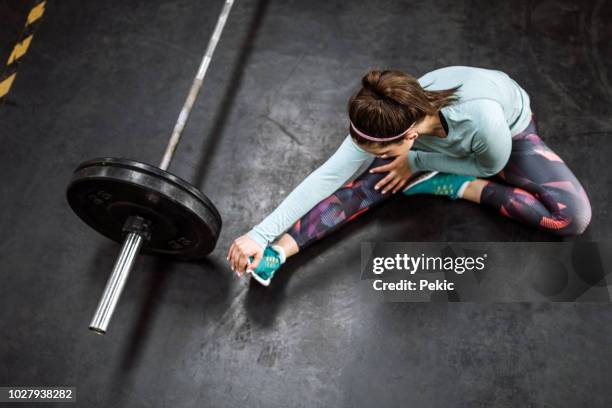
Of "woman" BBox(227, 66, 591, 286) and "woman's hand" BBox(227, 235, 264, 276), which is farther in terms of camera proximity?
"woman's hand" BBox(227, 235, 264, 276)

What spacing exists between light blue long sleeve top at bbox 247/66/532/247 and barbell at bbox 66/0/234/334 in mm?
196

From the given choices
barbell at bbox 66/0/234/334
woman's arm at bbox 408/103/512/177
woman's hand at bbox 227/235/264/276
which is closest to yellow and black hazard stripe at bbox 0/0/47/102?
barbell at bbox 66/0/234/334

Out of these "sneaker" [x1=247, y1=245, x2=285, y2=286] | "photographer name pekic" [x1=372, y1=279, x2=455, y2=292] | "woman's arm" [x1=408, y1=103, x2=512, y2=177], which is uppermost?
"woman's arm" [x1=408, y1=103, x2=512, y2=177]

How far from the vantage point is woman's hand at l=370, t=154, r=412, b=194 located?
2023 millimetres

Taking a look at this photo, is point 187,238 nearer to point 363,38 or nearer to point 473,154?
Answer: point 473,154

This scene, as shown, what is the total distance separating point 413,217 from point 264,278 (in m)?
0.54

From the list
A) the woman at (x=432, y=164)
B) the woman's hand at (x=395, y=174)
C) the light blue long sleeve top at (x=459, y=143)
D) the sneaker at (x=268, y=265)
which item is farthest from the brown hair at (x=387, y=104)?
the sneaker at (x=268, y=265)

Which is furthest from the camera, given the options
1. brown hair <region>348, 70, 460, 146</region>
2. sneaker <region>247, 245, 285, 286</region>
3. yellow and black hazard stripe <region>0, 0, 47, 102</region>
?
yellow and black hazard stripe <region>0, 0, 47, 102</region>

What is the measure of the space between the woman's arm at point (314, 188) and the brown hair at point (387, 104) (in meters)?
0.23

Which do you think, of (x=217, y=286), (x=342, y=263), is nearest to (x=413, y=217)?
(x=342, y=263)

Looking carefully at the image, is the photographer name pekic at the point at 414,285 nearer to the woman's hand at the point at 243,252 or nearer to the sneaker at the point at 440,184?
the sneaker at the point at 440,184

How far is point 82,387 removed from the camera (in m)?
1.89

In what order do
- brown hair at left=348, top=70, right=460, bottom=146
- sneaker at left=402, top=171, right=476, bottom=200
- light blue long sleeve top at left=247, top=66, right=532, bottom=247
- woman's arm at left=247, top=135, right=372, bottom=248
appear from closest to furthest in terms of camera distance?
brown hair at left=348, top=70, right=460, bottom=146
light blue long sleeve top at left=247, top=66, right=532, bottom=247
woman's arm at left=247, top=135, right=372, bottom=248
sneaker at left=402, top=171, right=476, bottom=200

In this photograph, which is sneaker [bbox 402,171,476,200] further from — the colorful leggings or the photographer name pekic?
the photographer name pekic
